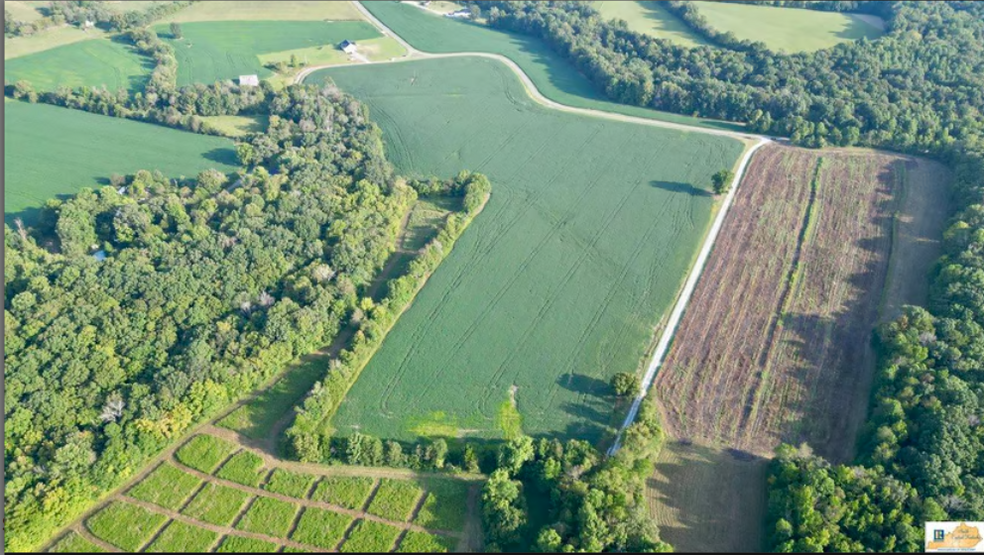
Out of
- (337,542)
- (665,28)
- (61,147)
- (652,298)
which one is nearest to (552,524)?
(337,542)

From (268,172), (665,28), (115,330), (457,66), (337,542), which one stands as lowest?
(337,542)

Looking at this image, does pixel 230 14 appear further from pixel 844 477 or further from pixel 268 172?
pixel 844 477

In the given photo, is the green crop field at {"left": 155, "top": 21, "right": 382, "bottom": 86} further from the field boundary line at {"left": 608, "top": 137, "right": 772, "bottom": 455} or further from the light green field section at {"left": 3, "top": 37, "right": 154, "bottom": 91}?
the field boundary line at {"left": 608, "top": 137, "right": 772, "bottom": 455}

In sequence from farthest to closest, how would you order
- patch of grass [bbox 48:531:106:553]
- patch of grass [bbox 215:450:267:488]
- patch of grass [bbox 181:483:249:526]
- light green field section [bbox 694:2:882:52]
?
light green field section [bbox 694:2:882:52] → patch of grass [bbox 215:450:267:488] → patch of grass [bbox 181:483:249:526] → patch of grass [bbox 48:531:106:553]

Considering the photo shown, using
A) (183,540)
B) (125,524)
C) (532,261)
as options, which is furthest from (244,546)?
(532,261)

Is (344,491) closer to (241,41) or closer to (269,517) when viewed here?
(269,517)

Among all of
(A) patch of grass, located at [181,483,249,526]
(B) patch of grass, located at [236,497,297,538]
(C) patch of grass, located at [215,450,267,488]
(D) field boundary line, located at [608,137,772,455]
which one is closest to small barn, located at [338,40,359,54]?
(D) field boundary line, located at [608,137,772,455]
